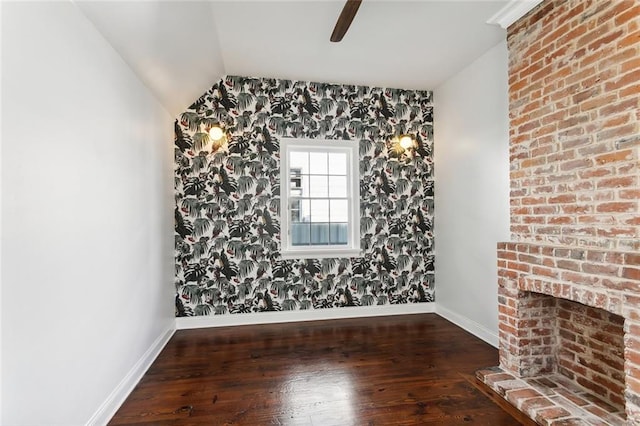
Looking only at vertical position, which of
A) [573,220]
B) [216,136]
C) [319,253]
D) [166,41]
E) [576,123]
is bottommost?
[319,253]

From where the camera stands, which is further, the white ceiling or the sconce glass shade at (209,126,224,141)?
the sconce glass shade at (209,126,224,141)

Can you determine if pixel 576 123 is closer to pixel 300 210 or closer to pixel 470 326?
pixel 470 326

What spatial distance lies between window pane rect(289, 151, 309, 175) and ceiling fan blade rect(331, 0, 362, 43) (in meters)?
1.73

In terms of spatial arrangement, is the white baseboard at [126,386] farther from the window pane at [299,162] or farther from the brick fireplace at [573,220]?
the brick fireplace at [573,220]

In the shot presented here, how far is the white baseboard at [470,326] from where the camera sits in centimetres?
338

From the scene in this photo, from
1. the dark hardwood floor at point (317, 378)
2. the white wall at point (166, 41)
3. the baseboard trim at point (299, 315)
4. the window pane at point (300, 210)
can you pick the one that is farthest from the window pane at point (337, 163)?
the dark hardwood floor at point (317, 378)

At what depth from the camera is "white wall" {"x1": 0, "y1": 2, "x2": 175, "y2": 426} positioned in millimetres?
1377

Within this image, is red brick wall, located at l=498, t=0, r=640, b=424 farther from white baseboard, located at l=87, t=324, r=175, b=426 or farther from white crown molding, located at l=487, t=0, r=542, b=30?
white baseboard, located at l=87, t=324, r=175, b=426

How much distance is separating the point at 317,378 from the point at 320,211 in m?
2.14

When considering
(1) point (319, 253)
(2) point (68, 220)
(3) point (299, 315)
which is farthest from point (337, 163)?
(2) point (68, 220)

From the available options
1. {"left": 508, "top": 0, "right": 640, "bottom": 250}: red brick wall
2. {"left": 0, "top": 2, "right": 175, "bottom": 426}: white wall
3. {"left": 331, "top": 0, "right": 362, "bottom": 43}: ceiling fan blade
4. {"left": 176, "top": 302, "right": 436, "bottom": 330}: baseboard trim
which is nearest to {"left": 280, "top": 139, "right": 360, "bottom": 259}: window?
{"left": 176, "top": 302, "right": 436, "bottom": 330}: baseboard trim

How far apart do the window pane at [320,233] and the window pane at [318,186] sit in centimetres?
39

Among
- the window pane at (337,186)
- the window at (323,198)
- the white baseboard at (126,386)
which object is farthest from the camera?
the window pane at (337,186)

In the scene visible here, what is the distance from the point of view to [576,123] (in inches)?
90.7
